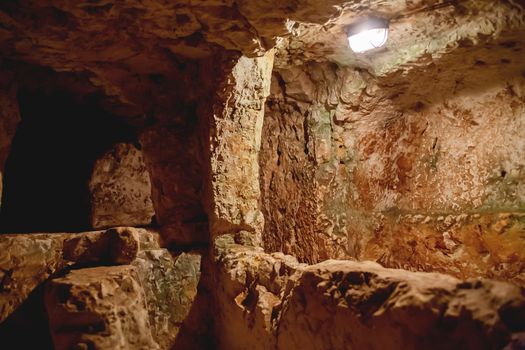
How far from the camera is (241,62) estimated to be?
9.27 feet

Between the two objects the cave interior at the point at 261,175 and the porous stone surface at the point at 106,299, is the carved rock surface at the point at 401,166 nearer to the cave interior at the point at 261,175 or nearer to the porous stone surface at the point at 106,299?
the cave interior at the point at 261,175

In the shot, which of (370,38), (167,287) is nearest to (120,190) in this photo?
(167,287)

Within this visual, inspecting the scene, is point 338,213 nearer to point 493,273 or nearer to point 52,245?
point 493,273

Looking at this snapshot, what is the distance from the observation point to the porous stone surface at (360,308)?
115cm

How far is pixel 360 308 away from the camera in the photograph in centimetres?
154

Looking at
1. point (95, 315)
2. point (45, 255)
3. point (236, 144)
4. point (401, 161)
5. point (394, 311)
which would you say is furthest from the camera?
point (401, 161)

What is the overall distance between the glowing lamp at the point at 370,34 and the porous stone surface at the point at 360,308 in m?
1.76

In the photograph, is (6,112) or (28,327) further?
(6,112)

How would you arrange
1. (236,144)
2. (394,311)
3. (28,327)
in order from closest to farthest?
(394,311), (28,327), (236,144)

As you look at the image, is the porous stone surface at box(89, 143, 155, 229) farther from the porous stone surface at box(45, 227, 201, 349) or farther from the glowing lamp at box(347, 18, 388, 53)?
the glowing lamp at box(347, 18, 388, 53)

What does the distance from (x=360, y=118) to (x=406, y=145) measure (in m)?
0.61

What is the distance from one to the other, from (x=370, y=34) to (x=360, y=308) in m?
2.20

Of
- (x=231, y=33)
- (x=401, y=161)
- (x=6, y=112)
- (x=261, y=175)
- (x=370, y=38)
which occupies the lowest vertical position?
(x=261, y=175)

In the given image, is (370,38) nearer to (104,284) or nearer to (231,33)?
(231,33)
